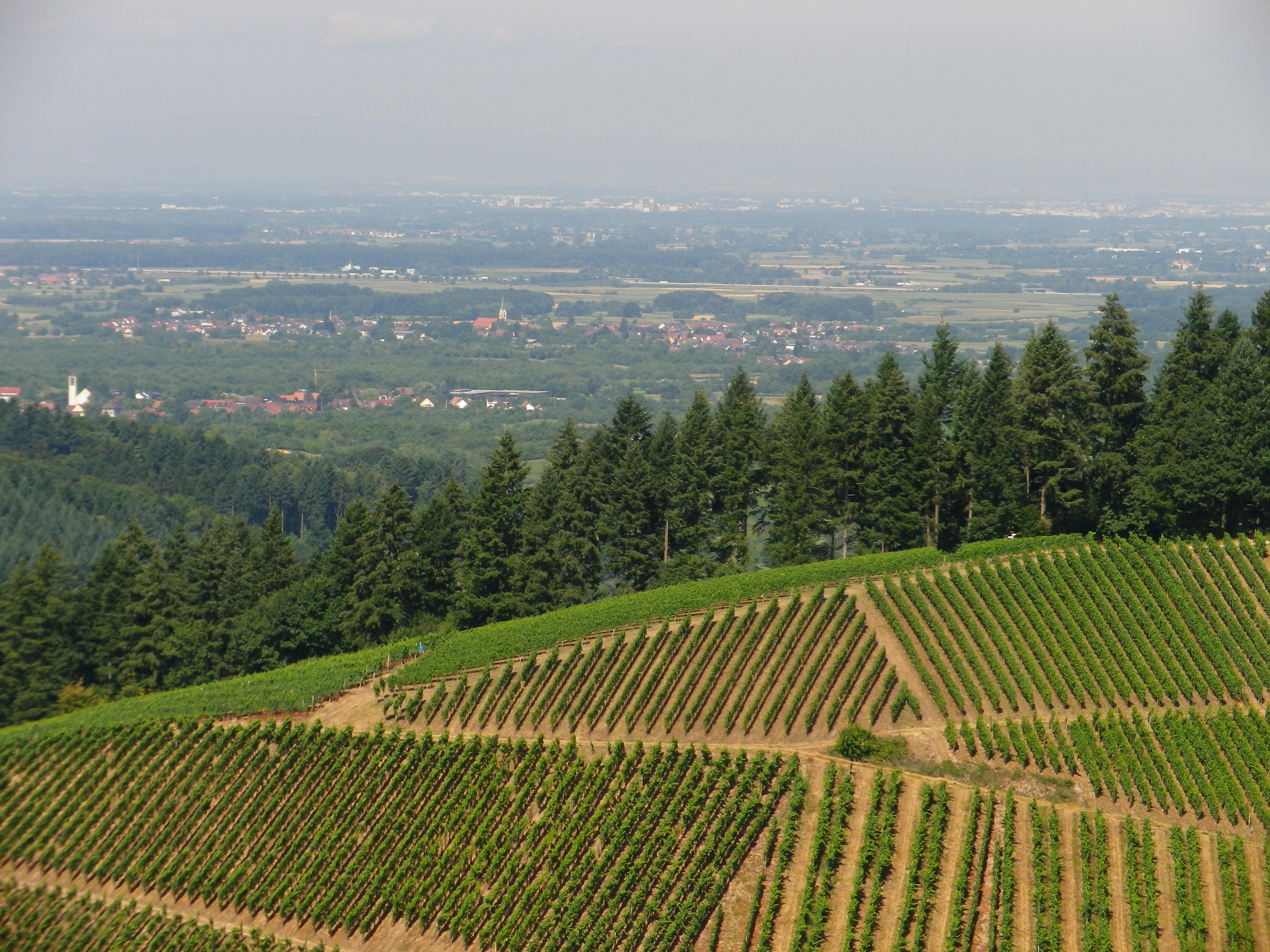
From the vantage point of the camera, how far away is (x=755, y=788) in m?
33.8

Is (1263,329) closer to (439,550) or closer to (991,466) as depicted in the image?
(991,466)

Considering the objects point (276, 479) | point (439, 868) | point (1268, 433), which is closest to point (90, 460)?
point (276, 479)

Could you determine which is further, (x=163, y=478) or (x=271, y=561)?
(x=163, y=478)

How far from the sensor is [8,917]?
113 feet

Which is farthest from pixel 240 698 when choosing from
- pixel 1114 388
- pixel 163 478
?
pixel 163 478

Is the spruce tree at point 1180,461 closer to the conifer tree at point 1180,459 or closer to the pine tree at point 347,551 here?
the conifer tree at point 1180,459

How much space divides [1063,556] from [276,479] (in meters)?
84.0

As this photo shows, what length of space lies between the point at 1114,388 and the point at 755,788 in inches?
1063

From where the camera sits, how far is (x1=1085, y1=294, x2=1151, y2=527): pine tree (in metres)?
49.6

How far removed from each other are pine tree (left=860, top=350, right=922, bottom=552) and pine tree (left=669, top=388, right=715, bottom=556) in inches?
283

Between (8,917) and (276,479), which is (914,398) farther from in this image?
(276,479)

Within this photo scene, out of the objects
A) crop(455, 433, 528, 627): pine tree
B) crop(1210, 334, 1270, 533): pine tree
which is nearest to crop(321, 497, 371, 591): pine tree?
crop(455, 433, 528, 627): pine tree

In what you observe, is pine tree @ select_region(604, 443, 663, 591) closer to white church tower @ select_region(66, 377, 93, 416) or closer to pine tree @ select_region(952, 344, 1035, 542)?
pine tree @ select_region(952, 344, 1035, 542)

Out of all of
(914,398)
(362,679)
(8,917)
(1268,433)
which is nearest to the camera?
(8,917)
